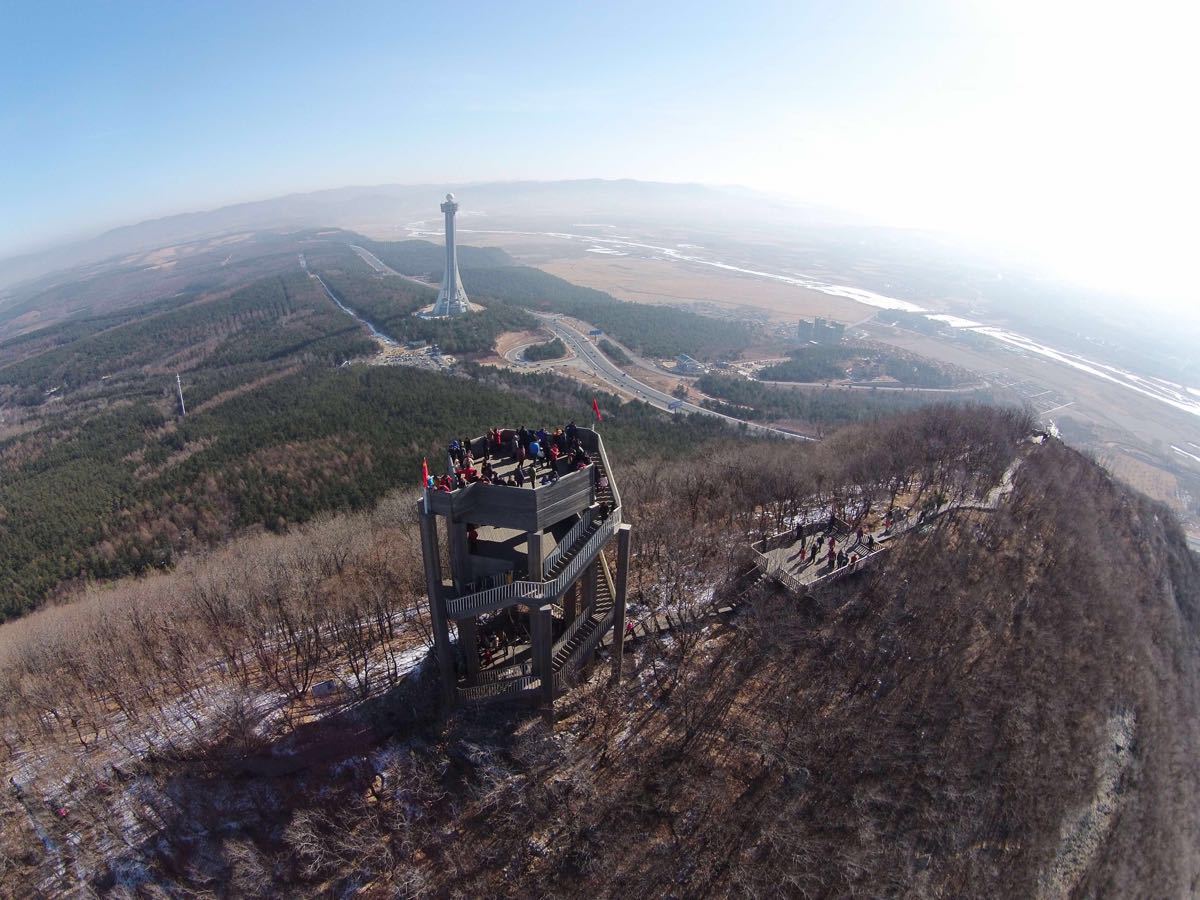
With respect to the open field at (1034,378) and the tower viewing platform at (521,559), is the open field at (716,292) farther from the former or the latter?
the tower viewing platform at (521,559)

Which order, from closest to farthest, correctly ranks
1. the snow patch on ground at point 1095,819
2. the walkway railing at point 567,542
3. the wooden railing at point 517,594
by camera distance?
1. the wooden railing at point 517,594
2. the walkway railing at point 567,542
3. the snow patch on ground at point 1095,819

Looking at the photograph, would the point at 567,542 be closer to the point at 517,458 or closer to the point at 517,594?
the point at 517,594

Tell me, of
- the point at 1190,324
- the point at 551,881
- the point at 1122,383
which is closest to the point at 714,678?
the point at 551,881

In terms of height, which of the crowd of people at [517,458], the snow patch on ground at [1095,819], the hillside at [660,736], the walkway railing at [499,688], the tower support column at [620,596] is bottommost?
the snow patch on ground at [1095,819]

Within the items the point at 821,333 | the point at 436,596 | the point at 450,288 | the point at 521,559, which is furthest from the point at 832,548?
the point at 821,333

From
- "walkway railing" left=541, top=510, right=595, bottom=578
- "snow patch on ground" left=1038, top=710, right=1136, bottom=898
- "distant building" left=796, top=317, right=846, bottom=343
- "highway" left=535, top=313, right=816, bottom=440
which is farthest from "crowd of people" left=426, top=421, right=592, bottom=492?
"distant building" left=796, top=317, right=846, bottom=343

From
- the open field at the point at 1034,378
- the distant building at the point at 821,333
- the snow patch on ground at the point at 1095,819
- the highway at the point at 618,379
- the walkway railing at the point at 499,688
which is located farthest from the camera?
the distant building at the point at 821,333

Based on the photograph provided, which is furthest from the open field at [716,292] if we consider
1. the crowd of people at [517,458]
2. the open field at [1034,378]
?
the crowd of people at [517,458]

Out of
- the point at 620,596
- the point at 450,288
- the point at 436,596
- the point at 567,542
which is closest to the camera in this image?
the point at 436,596
